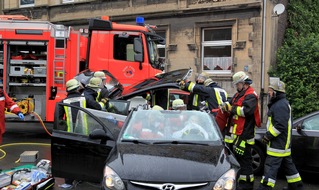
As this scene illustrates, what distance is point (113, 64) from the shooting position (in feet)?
30.0

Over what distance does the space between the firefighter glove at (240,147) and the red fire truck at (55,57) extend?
4.13 metres

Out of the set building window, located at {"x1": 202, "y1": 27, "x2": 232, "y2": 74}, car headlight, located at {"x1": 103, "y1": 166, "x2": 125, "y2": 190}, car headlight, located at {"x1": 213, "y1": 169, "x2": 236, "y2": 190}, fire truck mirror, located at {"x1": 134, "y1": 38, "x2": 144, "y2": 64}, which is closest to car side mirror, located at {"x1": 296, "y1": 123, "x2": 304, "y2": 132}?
car headlight, located at {"x1": 213, "y1": 169, "x2": 236, "y2": 190}

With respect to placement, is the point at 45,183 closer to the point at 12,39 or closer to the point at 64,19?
the point at 12,39

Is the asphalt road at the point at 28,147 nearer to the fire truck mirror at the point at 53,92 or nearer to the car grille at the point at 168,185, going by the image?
the fire truck mirror at the point at 53,92

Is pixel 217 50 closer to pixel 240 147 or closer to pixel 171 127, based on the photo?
pixel 240 147

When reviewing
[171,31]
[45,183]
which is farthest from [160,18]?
[45,183]

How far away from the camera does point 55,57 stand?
8914mm

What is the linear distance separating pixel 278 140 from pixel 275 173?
465 mm

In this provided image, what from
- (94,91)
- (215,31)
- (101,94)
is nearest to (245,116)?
(94,91)

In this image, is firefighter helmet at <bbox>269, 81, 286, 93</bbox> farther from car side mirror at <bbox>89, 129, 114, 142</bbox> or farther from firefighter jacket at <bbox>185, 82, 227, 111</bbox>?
car side mirror at <bbox>89, 129, 114, 142</bbox>

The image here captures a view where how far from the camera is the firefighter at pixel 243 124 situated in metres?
5.31

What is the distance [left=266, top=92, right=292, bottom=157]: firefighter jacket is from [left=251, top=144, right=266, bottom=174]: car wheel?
1206 millimetres

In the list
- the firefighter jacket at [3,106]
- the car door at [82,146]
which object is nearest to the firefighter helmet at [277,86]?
the car door at [82,146]

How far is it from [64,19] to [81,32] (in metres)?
8.70
